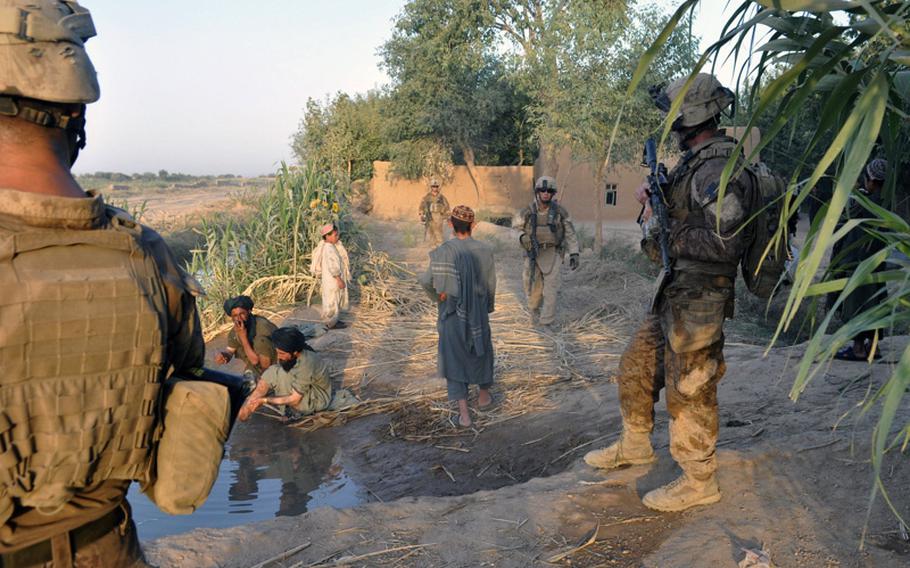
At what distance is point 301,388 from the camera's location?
21.6ft

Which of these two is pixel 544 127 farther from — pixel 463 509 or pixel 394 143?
pixel 463 509

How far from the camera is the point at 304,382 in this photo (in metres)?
6.58

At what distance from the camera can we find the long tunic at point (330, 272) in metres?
9.26

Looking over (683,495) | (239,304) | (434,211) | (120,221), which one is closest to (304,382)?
(239,304)

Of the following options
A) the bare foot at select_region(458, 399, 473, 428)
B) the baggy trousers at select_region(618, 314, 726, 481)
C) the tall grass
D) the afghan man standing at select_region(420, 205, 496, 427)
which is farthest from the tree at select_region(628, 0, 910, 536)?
the tall grass

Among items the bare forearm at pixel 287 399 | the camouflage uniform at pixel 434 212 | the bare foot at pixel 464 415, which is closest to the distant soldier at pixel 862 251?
the bare foot at pixel 464 415

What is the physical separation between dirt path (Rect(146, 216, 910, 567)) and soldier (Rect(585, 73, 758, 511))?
292 millimetres

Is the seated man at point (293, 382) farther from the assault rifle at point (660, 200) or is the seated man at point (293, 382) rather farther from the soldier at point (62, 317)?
the soldier at point (62, 317)

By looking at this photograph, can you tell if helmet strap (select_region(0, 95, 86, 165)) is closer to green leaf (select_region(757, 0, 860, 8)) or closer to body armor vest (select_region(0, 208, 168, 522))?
body armor vest (select_region(0, 208, 168, 522))

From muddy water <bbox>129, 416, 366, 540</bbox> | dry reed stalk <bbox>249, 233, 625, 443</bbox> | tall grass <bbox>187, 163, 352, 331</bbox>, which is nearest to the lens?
muddy water <bbox>129, 416, 366, 540</bbox>

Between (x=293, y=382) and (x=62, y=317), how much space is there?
498 cm

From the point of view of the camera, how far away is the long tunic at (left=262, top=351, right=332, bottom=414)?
6.50 m

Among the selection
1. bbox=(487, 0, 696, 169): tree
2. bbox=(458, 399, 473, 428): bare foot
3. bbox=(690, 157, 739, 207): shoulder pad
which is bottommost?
bbox=(458, 399, 473, 428): bare foot

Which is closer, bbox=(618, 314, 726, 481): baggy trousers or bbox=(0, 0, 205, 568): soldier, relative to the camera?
bbox=(0, 0, 205, 568): soldier
